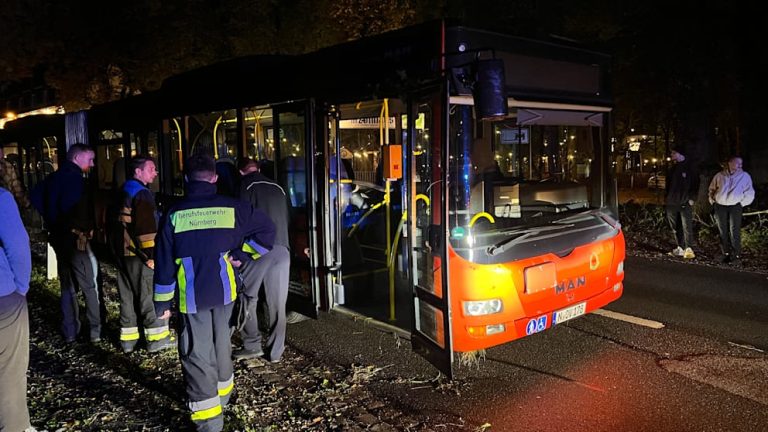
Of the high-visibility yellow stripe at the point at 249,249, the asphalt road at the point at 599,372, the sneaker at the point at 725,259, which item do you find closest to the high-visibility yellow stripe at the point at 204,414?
the high-visibility yellow stripe at the point at 249,249

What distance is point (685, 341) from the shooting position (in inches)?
223

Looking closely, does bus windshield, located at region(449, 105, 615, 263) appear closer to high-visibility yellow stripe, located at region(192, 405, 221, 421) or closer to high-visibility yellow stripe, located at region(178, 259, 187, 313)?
high-visibility yellow stripe, located at region(178, 259, 187, 313)

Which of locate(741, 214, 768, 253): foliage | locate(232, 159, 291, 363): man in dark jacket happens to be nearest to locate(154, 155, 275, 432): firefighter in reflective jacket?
locate(232, 159, 291, 363): man in dark jacket

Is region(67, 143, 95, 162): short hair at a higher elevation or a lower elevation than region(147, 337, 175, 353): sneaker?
higher

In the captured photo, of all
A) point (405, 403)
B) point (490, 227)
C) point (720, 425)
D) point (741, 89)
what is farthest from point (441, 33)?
point (741, 89)

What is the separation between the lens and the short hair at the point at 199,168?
398 centimetres

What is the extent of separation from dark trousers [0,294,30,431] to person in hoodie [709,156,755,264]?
9069 mm

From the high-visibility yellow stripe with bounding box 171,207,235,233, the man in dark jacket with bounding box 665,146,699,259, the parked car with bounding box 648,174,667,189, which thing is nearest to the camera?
the high-visibility yellow stripe with bounding box 171,207,235,233

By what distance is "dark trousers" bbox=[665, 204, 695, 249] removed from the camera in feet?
31.5

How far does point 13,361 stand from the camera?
3.63 meters

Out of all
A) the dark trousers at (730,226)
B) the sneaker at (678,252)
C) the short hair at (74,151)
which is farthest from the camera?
the sneaker at (678,252)

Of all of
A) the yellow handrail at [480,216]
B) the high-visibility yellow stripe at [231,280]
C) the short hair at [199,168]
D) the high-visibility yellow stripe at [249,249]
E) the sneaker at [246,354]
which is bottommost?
the sneaker at [246,354]

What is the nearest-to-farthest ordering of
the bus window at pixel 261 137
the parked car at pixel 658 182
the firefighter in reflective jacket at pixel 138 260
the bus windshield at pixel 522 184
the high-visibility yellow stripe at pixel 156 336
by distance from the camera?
the bus windshield at pixel 522 184 < the firefighter in reflective jacket at pixel 138 260 < the high-visibility yellow stripe at pixel 156 336 < the bus window at pixel 261 137 < the parked car at pixel 658 182

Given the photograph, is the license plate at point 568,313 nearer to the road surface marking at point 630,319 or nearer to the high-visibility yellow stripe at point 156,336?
the road surface marking at point 630,319
